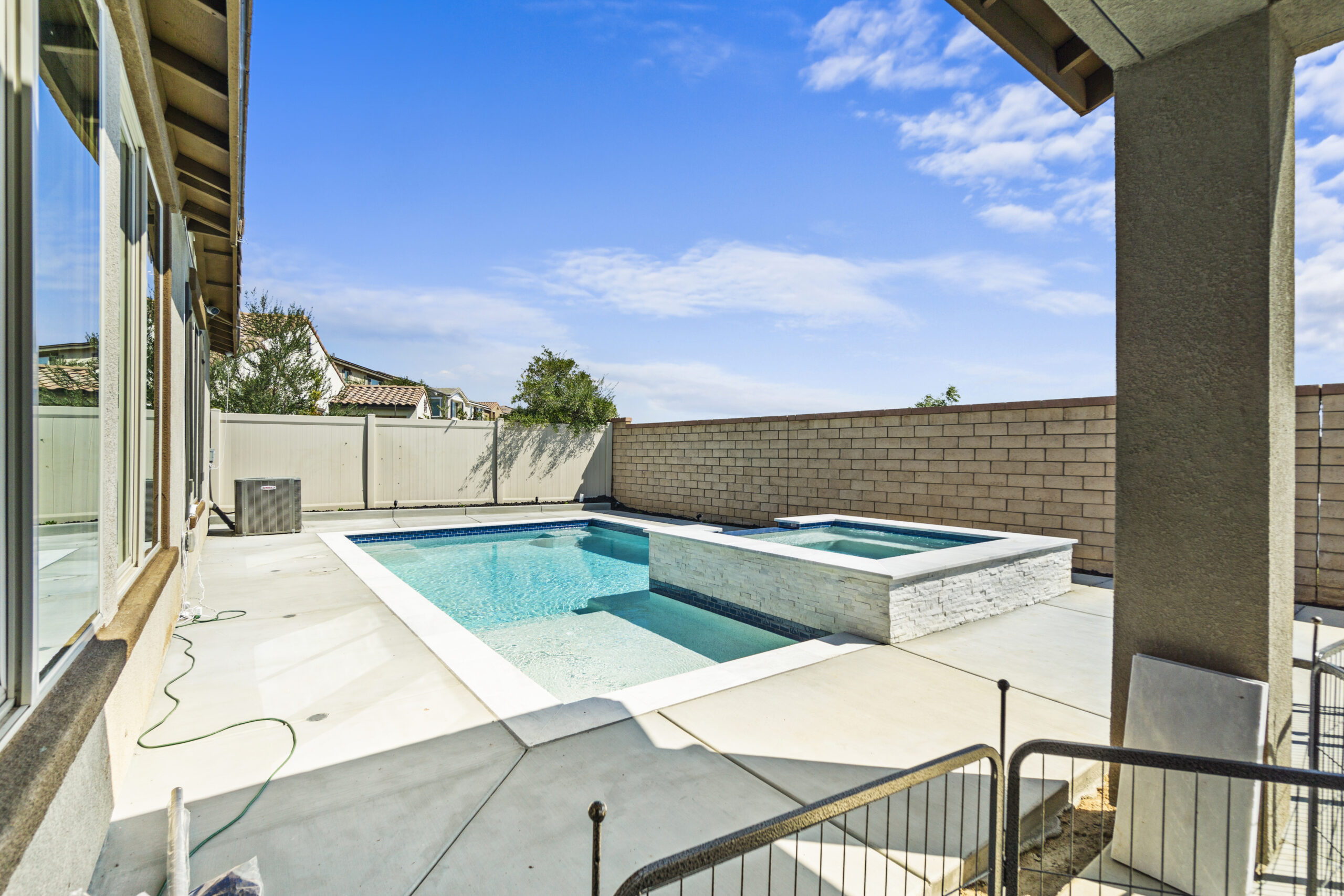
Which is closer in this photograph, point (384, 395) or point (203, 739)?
point (203, 739)

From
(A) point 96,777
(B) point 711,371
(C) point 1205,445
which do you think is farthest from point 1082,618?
(B) point 711,371

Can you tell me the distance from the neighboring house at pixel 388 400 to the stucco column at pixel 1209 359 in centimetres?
2295

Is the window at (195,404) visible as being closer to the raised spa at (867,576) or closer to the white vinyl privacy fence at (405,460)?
the white vinyl privacy fence at (405,460)

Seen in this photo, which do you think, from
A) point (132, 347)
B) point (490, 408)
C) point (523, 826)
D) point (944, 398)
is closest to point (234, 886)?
point (523, 826)

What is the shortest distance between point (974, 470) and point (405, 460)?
10721 mm

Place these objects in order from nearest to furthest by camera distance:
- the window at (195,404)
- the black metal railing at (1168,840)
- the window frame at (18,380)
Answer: the window frame at (18,380) → the black metal railing at (1168,840) → the window at (195,404)

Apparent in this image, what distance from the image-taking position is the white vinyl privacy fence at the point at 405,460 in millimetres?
11086

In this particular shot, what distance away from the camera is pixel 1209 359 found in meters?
2.11

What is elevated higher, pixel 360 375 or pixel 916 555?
pixel 360 375

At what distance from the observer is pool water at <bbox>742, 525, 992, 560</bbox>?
706 centimetres

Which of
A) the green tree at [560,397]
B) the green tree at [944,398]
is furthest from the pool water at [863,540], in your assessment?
the green tree at [944,398]

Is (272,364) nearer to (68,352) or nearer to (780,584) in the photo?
(780,584)

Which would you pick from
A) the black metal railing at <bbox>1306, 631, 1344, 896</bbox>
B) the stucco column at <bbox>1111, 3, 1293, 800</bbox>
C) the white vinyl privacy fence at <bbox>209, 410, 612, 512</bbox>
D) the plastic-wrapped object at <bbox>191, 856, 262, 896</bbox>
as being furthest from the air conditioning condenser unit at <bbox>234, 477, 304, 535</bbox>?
the black metal railing at <bbox>1306, 631, 1344, 896</bbox>

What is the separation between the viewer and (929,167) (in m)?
9.84
